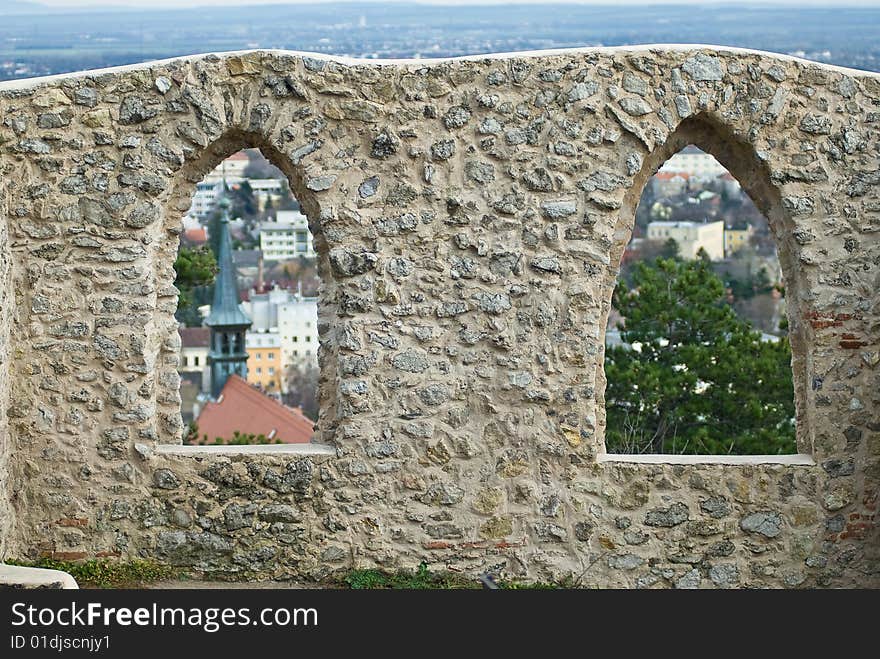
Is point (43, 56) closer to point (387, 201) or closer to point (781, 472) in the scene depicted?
point (387, 201)

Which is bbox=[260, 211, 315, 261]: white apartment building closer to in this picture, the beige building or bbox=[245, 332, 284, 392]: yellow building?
bbox=[245, 332, 284, 392]: yellow building

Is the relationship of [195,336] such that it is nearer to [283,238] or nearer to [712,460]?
[283,238]

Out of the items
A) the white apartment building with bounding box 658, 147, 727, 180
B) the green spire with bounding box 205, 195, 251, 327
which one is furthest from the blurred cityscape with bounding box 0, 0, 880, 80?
the white apartment building with bounding box 658, 147, 727, 180

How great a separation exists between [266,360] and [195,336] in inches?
168

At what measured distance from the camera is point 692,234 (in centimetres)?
3269

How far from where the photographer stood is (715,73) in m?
6.64

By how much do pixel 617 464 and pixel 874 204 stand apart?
1820 mm

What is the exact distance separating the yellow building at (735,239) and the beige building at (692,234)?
16cm

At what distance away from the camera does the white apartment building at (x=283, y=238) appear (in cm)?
3488

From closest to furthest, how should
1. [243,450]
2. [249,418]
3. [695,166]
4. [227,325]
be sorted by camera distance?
[243,450] < [249,418] < [227,325] < [695,166]

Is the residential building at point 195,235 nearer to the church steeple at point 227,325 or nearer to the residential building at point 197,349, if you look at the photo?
the residential building at point 197,349

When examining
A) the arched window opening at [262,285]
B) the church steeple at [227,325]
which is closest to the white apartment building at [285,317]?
the arched window opening at [262,285]

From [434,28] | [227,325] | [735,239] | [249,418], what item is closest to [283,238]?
[434,28]

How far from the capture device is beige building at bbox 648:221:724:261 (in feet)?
104
